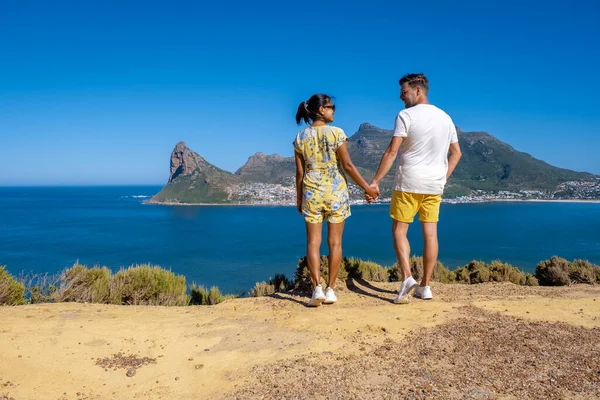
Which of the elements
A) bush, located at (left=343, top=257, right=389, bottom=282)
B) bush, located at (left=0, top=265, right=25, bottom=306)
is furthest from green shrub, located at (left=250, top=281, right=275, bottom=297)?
bush, located at (left=0, top=265, right=25, bottom=306)

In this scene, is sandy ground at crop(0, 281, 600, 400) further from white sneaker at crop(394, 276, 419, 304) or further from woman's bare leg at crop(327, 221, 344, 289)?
woman's bare leg at crop(327, 221, 344, 289)

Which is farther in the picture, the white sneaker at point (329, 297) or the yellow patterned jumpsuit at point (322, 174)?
the white sneaker at point (329, 297)

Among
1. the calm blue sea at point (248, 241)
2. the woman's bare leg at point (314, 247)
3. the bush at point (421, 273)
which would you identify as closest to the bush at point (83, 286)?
the woman's bare leg at point (314, 247)

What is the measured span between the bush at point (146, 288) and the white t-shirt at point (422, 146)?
3.39 m

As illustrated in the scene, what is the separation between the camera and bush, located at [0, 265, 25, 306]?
4477mm

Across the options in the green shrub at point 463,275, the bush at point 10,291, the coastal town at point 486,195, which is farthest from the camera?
the coastal town at point 486,195

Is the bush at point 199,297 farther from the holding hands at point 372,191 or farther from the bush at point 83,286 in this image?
the holding hands at point 372,191

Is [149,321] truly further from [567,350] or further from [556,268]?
[556,268]

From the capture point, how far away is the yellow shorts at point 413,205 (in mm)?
3949

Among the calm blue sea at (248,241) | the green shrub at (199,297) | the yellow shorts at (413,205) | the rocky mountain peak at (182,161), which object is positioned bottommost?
the calm blue sea at (248,241)

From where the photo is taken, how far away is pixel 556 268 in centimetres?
673

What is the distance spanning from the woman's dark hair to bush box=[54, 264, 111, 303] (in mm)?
3310

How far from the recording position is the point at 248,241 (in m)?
54.9

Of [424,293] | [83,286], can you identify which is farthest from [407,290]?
[83,286]
